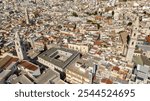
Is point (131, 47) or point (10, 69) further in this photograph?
point (131, 47)

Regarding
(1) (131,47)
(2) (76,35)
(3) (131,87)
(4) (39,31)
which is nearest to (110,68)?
(1) (131,47)

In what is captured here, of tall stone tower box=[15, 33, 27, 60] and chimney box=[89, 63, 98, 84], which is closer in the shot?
chimney box=[89, 63, 98, 84]

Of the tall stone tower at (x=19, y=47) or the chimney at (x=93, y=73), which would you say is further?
the tall stone tower at (x=19, y=47)

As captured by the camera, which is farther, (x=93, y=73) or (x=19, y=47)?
(x=19, y=47)

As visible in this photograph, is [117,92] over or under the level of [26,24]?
over

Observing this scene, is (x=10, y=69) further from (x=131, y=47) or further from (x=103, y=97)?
(x=131, y=47)

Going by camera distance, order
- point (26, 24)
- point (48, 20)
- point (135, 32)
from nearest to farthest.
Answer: point (135, 32) → point (26, 24) → point (48, 20)

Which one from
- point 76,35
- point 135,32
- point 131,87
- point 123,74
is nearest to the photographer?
point 131,87

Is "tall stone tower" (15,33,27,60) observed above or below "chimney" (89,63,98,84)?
above

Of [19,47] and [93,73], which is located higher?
[19,47]

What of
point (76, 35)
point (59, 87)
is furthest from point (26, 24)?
point (59, 87)

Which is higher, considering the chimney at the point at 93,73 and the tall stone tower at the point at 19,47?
the tall stone tower at the point at 19,47
